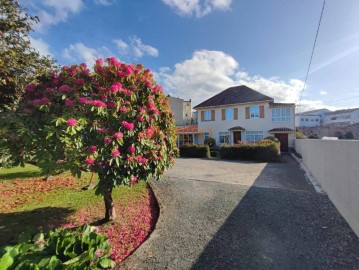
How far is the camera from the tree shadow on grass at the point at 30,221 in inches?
194

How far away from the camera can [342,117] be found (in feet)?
228

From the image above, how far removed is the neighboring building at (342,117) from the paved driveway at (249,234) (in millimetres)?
71266

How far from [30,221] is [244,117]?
25.9 metres

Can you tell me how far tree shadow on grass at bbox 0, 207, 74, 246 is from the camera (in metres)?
4.93

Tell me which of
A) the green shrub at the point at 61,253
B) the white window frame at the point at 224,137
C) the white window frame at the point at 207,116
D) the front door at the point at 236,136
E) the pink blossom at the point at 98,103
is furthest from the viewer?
the white window frame at the point at 207,116

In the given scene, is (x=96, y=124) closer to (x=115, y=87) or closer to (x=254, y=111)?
(x=115, y=87)

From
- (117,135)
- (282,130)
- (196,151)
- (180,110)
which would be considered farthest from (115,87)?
(180,110)

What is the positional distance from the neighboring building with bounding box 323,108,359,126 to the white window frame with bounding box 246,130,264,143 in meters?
51.1

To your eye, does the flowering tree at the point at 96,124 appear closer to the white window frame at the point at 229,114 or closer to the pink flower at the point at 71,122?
the pink flower at the point at 71,122

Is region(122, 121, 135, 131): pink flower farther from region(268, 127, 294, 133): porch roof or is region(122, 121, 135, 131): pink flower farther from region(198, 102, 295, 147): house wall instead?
region(198, 102, 295, 147): house wall

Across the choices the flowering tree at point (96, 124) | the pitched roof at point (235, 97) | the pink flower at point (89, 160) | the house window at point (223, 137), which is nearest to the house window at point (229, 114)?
the pitched roof at point (235, 97)

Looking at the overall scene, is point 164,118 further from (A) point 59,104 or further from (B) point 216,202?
(B) point 216,202

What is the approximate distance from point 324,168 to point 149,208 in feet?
19.5

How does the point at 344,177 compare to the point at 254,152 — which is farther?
the point at 254,152
